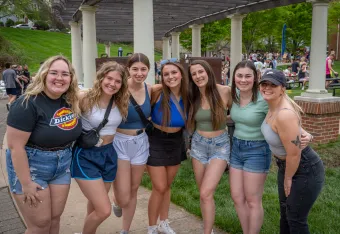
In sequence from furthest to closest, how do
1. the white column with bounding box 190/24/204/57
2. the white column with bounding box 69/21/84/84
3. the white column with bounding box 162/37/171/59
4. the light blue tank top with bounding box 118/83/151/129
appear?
the white column with bounding box 162/37/171/59 < the white column with bounding box 190/24/204/57 < the white column with bounding box 69/21/84/84 < the light blue tank top with bounding box 118/83/151/129

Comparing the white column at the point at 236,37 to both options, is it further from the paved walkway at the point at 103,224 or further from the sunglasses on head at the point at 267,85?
the sunglasses on head at the point at 267,85

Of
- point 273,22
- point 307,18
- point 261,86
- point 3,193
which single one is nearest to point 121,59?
point 3,193

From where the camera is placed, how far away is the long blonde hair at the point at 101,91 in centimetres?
316

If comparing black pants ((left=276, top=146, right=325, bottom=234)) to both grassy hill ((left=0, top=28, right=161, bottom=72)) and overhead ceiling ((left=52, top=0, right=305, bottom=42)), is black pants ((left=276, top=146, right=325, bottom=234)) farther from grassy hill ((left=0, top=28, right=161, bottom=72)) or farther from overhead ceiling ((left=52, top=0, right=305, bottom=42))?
grassy hill ((left=0, top=28, right=161, bottom=72))

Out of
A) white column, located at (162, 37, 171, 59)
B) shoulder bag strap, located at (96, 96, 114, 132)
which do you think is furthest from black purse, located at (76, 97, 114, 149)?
white column, located at (162, 37, 171, 59)

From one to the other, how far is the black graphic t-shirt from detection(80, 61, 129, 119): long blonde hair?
12.4 inches

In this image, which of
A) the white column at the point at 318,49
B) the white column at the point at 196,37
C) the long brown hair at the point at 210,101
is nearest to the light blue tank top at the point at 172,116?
the long brown hair at the point at 210,101

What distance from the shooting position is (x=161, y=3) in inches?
396

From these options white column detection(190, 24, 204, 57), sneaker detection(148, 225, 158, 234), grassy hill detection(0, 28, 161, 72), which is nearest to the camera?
sneaker detection(148, 225, 158, 234)

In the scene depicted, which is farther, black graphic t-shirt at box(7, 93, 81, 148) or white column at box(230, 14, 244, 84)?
white column at box(230, 14, 244, 84)

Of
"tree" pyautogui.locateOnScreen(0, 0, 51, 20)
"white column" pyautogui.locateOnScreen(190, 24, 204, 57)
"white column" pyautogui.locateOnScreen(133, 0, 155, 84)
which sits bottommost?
"white column" pyautogui.locateOnScreen(133, 0, 155, 84)

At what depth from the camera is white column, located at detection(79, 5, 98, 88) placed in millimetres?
8812

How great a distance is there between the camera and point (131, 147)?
348cm

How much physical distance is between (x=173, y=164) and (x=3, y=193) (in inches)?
111
